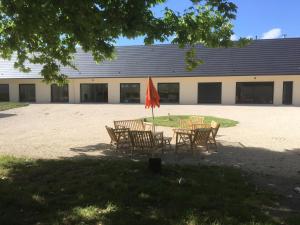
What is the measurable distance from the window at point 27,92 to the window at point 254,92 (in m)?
20.4

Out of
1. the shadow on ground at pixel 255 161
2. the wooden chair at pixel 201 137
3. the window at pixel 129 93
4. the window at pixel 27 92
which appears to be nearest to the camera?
the shadow on ground at pixel 255 161

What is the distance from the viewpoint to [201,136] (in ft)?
32.7

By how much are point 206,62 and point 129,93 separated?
7766mm

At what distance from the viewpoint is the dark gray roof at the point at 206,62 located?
30859 mm

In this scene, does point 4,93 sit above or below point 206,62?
below

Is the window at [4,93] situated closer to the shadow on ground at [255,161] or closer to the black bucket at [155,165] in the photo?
the shadow on ground at [255,161]

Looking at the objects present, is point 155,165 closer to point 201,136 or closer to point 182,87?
point 201,136

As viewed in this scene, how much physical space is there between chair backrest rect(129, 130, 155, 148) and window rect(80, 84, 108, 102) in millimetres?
25903

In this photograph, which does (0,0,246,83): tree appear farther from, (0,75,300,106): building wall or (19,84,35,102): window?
(19,84,35,102): window

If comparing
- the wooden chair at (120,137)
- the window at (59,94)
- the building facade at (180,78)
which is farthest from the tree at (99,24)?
the window at (59,94)

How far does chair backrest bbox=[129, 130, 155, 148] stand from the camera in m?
9.44

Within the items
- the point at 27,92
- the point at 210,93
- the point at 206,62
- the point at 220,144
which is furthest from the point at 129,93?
the point at 220,144

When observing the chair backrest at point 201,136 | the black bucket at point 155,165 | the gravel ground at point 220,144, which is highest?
the chair backrest at point 201,136

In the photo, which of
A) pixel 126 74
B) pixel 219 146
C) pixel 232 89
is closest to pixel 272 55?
pixel 232 89
